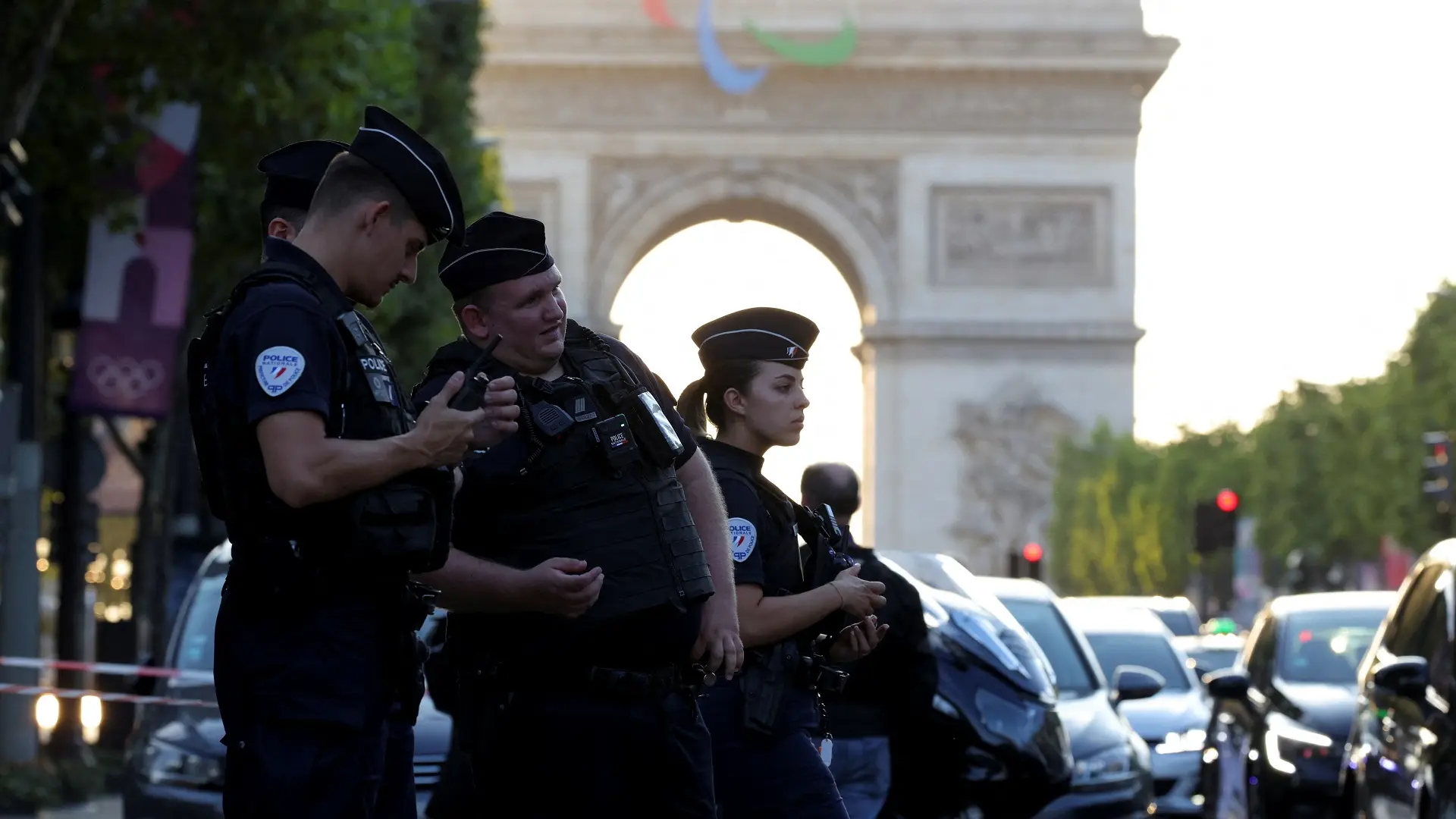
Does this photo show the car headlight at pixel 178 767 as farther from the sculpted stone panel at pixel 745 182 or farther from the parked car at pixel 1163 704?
the sculpted stone panel at pixel 745 182

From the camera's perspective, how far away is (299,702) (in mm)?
4621

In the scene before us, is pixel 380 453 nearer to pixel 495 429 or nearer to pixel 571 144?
pixel 495 429

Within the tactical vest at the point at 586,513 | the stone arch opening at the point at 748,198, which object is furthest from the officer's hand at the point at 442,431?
the stone arch opening at the point at 748,198

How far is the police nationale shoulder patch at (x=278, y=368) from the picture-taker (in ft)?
15.3

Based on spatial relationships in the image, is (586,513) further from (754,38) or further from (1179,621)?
(754,38)

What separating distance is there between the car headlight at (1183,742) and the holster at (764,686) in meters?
9.79

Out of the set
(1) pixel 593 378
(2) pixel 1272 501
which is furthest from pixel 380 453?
(2) pixel 1272 501

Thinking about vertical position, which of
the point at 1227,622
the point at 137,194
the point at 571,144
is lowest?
the point at 1227,622

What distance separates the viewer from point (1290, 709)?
504 inches

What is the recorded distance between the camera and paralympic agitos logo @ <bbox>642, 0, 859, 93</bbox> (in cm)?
4959

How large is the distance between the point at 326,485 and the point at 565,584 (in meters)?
0.65

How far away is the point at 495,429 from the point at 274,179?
Answer: 2.69ft

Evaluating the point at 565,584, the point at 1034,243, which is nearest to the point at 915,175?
the point at 1034,243

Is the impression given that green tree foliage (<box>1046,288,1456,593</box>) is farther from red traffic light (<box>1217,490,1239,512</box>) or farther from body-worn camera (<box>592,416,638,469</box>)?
body-worn camera (<box>592,416,638,469</box>)
